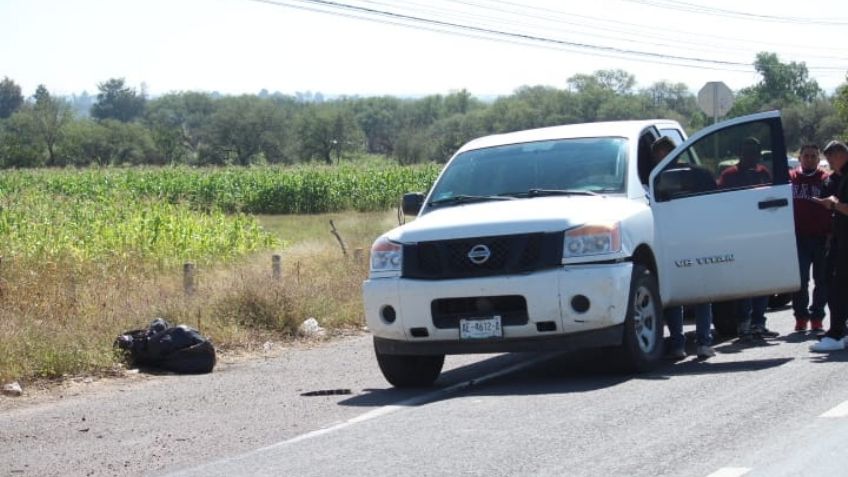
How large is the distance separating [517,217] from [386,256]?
1.09 m

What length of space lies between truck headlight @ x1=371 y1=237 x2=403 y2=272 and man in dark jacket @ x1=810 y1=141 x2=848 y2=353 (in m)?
3.67

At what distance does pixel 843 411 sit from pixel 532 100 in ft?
214

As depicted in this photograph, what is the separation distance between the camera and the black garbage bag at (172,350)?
491 inches

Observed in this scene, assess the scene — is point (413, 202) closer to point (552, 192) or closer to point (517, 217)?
point (552, 192)

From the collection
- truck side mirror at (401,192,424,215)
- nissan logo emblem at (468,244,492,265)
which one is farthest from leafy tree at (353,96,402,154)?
nissan logo emblem at (468,244,492,265)

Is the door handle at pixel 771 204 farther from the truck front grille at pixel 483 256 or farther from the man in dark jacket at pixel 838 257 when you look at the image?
the truck front grille at pixel 483 256

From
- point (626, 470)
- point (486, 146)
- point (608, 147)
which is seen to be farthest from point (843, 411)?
point (486, 146)

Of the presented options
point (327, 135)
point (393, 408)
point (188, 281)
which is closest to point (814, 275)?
point (393, 408)

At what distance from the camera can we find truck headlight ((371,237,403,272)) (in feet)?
34.2

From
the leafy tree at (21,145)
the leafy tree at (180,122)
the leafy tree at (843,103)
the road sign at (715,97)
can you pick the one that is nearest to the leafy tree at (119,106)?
the leafy tree at (180,122)

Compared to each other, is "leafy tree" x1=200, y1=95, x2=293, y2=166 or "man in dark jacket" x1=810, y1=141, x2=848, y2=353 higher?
"leafy tree" x1=200, y1=95, x2=293, y2=166

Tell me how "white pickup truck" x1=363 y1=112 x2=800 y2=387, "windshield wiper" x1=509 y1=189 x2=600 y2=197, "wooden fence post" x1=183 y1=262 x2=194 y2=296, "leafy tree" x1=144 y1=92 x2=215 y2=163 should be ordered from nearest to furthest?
1. "white pickup truck" x1=363 y1=112 x2=800 y2=387
2. "windshield wiper" x1=509 y1=189 x2=600 y2=197
3. "wooden fence post" x1=183 y1=262 x2=194 y2=296
4. "leafy tree" x1=144 y1=92 x2=215 y2=163

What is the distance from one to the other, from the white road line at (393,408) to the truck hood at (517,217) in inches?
48.2

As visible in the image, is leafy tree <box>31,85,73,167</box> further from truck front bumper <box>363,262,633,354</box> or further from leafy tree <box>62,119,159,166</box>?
truck front bumper <box>363,262,633,354</box>
